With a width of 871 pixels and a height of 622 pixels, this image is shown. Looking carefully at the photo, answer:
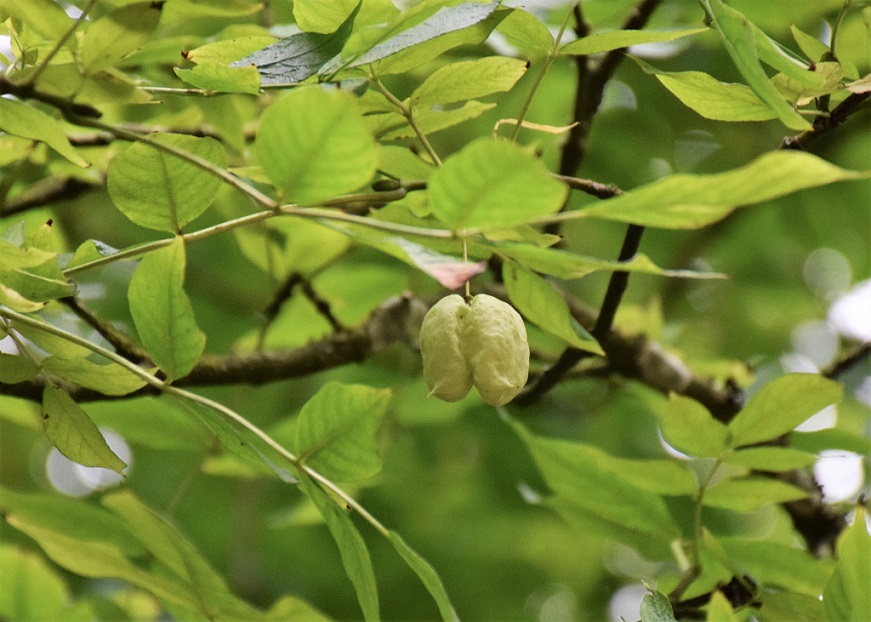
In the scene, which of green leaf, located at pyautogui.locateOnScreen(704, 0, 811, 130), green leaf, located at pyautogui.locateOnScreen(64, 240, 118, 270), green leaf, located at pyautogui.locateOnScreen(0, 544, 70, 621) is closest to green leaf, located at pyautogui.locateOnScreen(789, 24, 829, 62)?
green leaf, located at pyautogui.locateOnScreen(704, 0, 811, 130)

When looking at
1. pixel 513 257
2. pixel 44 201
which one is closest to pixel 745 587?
pixel 513 257

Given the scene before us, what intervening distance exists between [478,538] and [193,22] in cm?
87

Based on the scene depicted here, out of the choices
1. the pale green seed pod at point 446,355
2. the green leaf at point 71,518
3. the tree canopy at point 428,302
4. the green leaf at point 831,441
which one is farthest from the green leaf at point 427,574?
the green leaf at point 831,441

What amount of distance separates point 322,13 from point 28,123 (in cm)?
18

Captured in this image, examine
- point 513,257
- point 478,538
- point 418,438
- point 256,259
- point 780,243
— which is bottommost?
point 478,538

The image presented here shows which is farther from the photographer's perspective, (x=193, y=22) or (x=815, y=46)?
(x=193, y=22)

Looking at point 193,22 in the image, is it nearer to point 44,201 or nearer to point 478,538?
point 44,201

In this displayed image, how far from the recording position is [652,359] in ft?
3.36

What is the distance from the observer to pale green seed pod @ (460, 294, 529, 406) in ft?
1.83

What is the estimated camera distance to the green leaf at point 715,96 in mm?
588

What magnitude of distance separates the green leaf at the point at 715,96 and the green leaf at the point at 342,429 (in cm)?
28

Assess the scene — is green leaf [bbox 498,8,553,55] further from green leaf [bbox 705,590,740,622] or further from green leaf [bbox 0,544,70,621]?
green leaf [bbox 0,544,70,621]

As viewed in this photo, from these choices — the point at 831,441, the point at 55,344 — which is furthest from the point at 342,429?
the point at 831,441

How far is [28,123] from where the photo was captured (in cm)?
53
